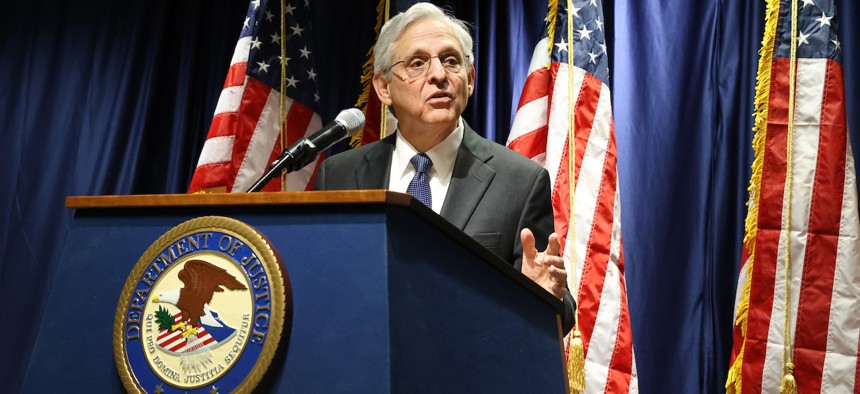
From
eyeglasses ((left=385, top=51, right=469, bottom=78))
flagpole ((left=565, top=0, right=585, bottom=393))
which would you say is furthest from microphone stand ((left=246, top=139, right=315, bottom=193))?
flagpole ((left=565, top=0, right=585, bottom=393))

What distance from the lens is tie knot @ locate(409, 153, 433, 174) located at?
2.06 m

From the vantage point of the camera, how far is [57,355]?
1.26 meters

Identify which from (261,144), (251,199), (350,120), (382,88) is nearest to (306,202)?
(251,199)

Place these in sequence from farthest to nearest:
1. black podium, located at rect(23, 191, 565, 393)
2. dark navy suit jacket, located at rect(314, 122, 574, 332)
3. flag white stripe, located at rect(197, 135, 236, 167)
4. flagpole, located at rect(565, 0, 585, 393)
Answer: flag white stripe, located at rect(197, 135, 236, 167)
flagpole, located at rect(565, 0, 585, 393)
dark navy suit jacket, located at rect(314, 122, 574, 332)
black podium, located at rect(23, 191, 565, 393)

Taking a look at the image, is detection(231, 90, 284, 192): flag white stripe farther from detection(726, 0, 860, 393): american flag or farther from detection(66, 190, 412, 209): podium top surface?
detection(66, 190, 412, 209): podium top surface

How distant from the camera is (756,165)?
2.72 m

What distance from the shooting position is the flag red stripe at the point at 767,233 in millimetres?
2621

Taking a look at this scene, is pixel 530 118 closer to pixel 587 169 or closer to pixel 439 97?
pixel 587 169

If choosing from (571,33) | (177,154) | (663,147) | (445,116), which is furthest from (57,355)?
(177,154)

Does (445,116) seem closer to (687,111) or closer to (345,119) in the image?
(345,119)

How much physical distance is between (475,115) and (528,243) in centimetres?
193

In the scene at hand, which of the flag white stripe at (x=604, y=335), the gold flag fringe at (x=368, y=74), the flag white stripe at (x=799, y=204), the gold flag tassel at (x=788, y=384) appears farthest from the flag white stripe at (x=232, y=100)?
the gold flag tassel at (x=788, y=384)

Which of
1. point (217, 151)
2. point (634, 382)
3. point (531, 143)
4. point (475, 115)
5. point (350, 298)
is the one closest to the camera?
point (350, 298)

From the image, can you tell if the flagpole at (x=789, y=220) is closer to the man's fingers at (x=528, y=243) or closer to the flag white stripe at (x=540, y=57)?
the flag white stripe at (x=540, y=57)
